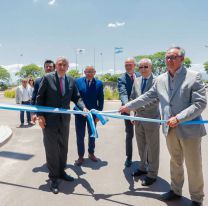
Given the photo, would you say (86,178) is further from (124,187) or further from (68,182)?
(124,187)

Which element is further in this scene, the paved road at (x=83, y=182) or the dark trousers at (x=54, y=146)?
the dark trousers at (x=54, y=146)

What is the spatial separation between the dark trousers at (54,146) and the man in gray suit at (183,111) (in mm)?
1821

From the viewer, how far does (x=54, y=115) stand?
14.1 feet

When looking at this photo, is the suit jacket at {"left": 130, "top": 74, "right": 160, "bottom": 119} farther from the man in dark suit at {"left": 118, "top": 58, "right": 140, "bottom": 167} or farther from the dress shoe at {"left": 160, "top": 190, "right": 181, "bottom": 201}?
the dress shoe at {"left": 160, "top": 190, "right": 181, "bottom": 201}

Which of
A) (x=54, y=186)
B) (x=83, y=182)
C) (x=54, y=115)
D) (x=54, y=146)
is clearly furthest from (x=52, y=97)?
(x=83, y=182)

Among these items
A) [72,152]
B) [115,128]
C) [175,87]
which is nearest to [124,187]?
[175,87]

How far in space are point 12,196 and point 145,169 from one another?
94.0 inches

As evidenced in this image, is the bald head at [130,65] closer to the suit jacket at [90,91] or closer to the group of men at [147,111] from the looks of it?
the group of men at [147,111]

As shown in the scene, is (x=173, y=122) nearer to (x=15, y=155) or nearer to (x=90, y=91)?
(x=90, y=91)

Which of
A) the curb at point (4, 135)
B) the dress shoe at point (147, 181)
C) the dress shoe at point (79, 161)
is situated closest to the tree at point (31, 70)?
the curb at point (4, 135)

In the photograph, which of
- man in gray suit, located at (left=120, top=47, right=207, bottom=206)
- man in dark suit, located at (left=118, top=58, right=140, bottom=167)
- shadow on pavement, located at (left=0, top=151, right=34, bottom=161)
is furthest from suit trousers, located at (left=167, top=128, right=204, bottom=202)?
shadow on pavement, located at (left=0, top=151, right=34, bottom=161)

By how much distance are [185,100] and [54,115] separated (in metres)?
2.15

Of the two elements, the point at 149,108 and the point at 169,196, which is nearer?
the point at 169,196

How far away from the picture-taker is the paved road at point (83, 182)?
3.78 m
